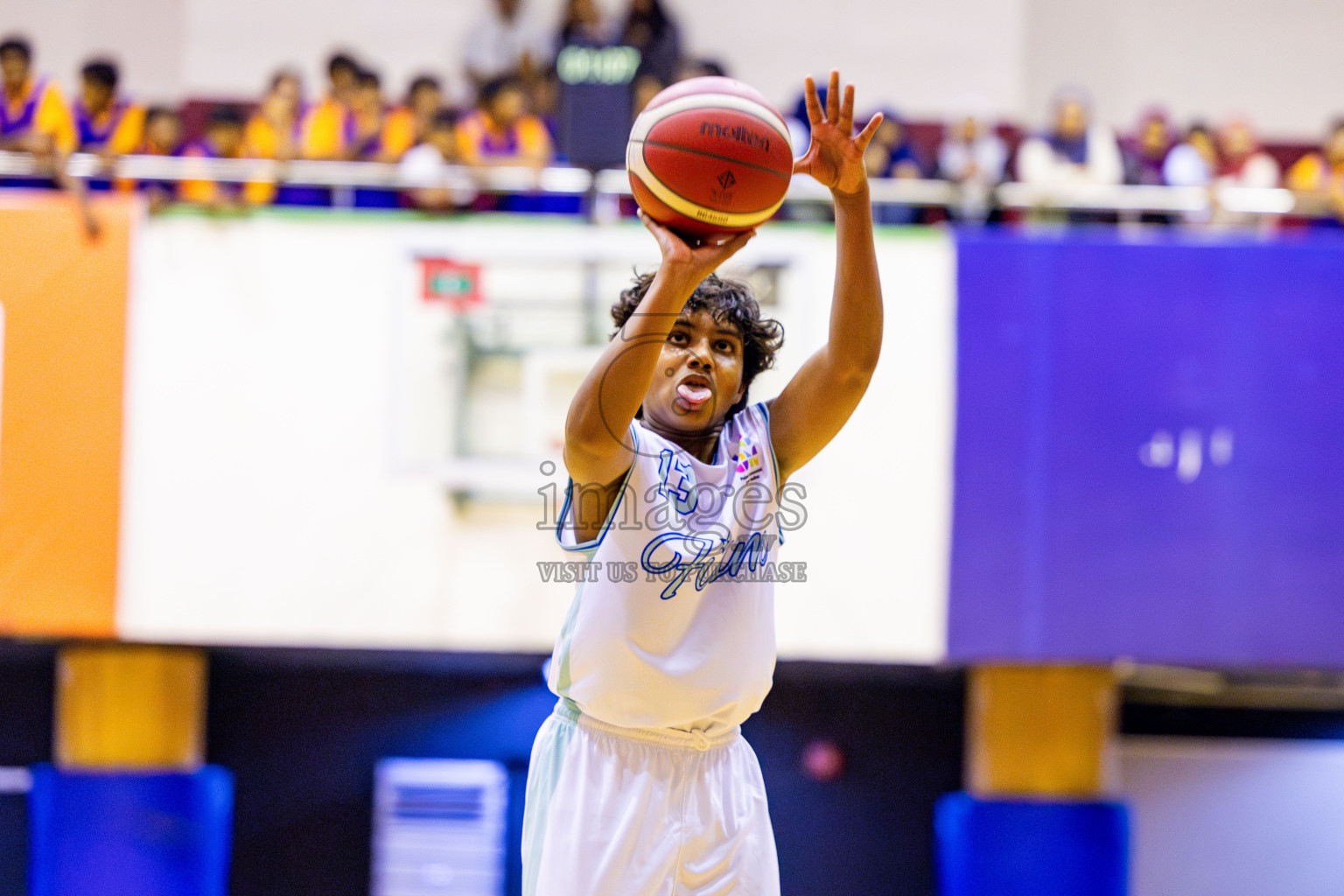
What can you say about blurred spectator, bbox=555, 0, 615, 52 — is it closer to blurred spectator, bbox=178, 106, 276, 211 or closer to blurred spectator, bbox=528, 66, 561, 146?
blurred spectator, bbox=528, 66, 561, 146

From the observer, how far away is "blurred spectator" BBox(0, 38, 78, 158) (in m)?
6.79

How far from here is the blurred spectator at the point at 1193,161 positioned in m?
7.54

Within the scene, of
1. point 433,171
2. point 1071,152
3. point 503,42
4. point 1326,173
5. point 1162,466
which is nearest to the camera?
point 1162,466

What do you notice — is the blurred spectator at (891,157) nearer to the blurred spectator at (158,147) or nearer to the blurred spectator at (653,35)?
the blurred spectator at (653,35)

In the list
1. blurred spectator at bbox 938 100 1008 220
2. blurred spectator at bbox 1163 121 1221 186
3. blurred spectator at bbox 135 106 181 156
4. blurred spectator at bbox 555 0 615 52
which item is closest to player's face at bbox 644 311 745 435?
blurred spectator at bbox 938 100 1008 220

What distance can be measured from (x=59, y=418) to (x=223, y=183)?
1.58 m

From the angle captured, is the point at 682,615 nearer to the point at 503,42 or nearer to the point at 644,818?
the point at 644,818

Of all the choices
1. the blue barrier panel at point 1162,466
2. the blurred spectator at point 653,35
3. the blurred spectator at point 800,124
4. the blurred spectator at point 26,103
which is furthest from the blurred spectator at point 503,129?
the blue barrier panel at point 1162,466

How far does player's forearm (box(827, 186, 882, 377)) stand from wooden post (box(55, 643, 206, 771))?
178 inches

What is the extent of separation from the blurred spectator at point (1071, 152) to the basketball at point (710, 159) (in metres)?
5.25

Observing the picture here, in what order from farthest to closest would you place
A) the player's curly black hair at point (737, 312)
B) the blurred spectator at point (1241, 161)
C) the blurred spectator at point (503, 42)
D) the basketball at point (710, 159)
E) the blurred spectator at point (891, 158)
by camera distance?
1. the blurred spectator at point (503, 42)
2. the blurred spectator at point (1241, 161)
3. the blurred spectator at point (891, 158)
4. the player's curly black hair at point (737, 312)
5. the basketball at point (710, 159)

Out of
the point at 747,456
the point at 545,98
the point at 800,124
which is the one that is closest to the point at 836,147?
the point at 747,456

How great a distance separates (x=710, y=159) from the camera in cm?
227

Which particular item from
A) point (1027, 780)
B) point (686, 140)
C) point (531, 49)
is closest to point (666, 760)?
point (686, 140)
